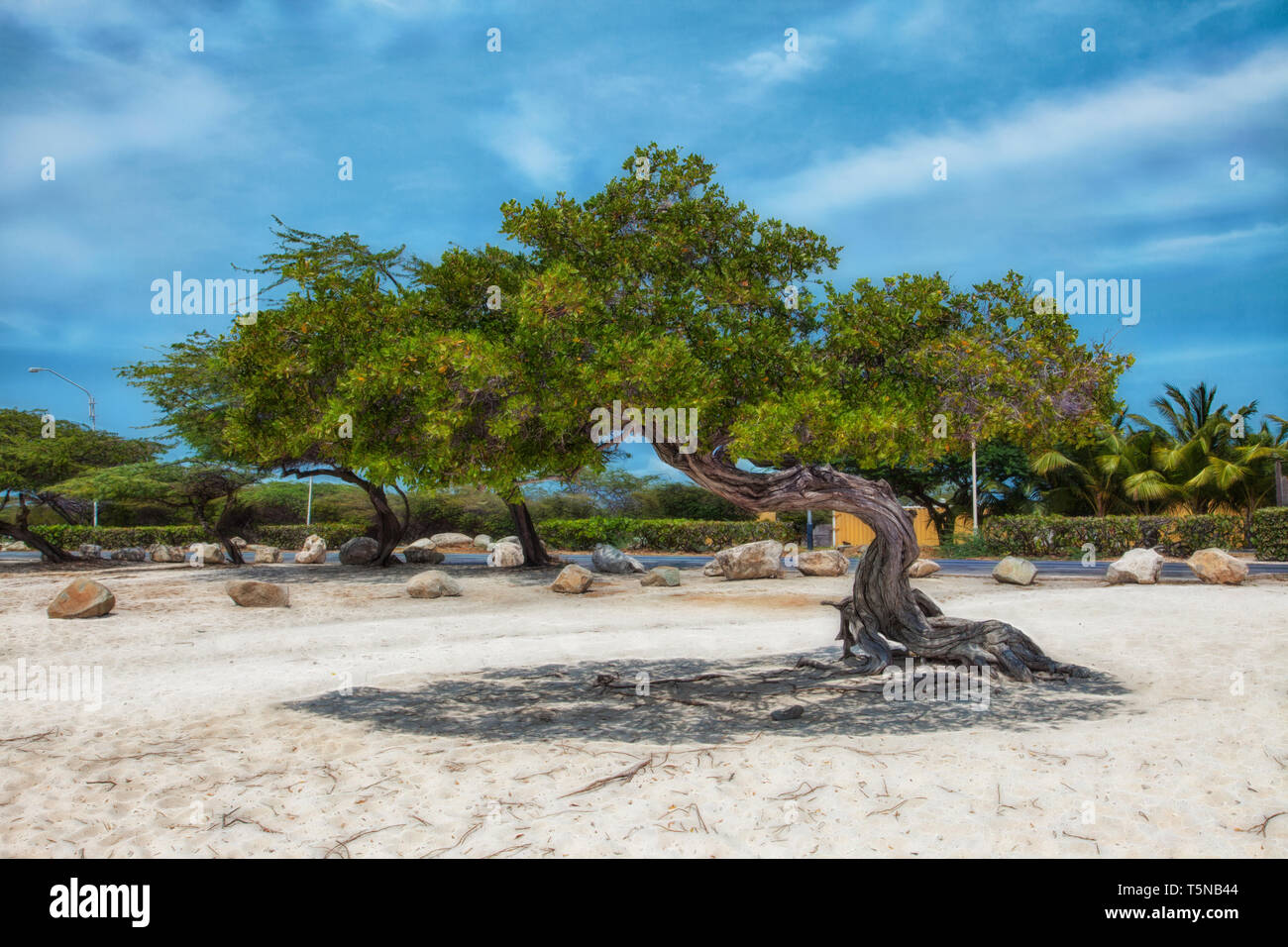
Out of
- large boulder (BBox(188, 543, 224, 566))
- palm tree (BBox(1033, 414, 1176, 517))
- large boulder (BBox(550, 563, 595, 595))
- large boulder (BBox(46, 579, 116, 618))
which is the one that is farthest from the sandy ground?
palm tree (BBox(1033, 414, 1176, 517))

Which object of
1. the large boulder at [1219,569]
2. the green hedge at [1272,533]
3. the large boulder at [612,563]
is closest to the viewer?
the large boulder at [1219,569]

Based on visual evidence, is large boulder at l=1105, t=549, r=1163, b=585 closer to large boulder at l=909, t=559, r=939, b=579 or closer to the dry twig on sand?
large boulder at l=909, t=559, r=939, b=579

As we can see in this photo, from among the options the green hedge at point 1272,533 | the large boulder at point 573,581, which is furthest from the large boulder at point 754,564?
the green hedge at point 1272,533

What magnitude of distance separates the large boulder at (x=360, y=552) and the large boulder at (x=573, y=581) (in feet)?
36.4

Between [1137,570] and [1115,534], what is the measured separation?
11340mm

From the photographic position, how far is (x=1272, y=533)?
2777 cm

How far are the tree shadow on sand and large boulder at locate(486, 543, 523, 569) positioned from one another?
1817 centimetres

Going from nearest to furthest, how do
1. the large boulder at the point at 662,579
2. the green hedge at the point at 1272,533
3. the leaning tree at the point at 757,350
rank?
1. the leaning tree at the point at 757,350
2. the large boulder at the point at 662,579
3. the green hedge at the point at 1272,533

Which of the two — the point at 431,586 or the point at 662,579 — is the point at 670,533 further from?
the point at 431,586

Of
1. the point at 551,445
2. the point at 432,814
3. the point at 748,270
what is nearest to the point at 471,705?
the point at 551,445

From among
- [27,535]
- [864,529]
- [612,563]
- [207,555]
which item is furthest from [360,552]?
[864,529]

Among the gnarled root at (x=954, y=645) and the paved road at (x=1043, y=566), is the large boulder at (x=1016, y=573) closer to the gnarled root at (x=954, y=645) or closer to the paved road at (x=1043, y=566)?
the paved road at (x=1043, y=566)

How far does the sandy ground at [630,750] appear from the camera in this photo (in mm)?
5406
